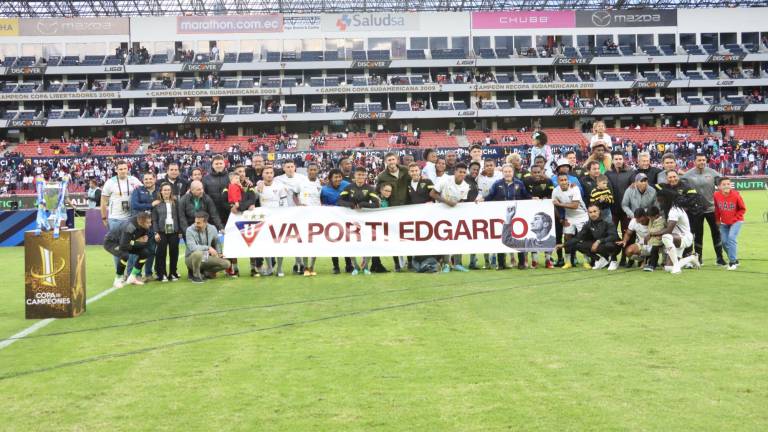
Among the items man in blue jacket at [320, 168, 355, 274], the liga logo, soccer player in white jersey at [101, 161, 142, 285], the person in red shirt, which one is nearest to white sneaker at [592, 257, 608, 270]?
the person in red shirt

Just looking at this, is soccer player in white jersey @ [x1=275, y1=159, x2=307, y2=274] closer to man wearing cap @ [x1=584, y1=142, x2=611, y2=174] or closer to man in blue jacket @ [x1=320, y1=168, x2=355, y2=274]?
man in blue jacket @ [x1=320, y1=168, x2=355, y2=274]

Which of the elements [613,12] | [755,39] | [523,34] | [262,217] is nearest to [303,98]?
[523,34]

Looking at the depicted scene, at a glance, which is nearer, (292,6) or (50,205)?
(50,205)

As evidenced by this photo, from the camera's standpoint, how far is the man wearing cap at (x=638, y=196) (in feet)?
41.0

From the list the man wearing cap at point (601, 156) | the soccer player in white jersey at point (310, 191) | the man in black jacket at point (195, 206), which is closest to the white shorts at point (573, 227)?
the man wearing cap at point (601, 156)

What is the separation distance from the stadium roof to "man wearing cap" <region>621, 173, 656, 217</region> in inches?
2297

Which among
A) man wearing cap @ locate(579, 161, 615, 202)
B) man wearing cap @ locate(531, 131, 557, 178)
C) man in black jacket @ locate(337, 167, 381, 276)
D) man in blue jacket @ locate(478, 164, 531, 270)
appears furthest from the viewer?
man wearing cap @ locate(531, 131, 557, 178)

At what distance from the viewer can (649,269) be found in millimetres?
12250

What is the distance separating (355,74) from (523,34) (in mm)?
16151

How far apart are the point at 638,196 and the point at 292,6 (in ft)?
197

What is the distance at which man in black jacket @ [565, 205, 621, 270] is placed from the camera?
41.4 ft

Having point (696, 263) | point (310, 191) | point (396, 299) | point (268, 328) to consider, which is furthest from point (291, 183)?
point (696, 263)

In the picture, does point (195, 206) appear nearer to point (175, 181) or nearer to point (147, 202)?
point (147, 202)

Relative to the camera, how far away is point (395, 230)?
1328 centimetres
